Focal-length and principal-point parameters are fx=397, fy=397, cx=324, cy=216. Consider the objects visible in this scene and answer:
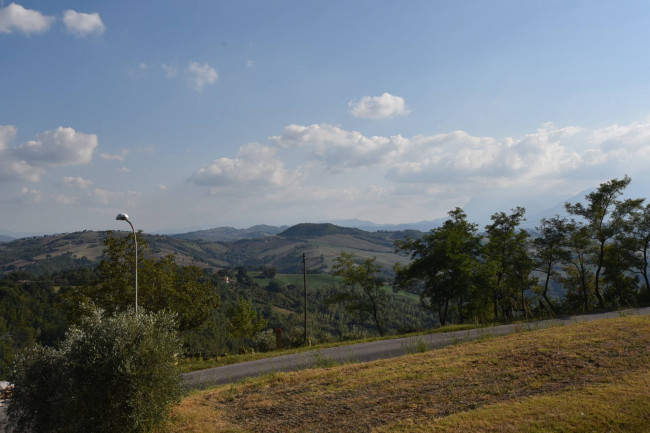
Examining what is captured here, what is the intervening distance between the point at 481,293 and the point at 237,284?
151 metres

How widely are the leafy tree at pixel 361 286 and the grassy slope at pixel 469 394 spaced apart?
1157 inches

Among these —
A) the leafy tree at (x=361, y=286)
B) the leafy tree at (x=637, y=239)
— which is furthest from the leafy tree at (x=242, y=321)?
the leafy tree at (x=637, y=239)

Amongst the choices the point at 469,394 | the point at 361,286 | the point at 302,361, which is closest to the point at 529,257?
the point at 361,286

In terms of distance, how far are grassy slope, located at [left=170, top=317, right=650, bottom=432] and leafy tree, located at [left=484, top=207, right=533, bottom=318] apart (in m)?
25.8

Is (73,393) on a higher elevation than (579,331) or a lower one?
higher

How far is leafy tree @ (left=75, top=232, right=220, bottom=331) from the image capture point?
25.0 m

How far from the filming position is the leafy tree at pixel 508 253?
122ft

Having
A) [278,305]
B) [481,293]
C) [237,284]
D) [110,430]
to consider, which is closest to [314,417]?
[110,430]

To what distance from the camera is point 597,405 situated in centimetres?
659

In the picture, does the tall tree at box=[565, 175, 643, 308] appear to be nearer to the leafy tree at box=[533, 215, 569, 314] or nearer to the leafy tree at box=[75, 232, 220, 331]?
the leafy tree at box=[533, 215, 569, 314]

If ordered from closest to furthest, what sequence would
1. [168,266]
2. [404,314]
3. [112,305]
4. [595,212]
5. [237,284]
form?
1. [112,305]
2. [168,266]
3. [595,212]
4. [404,314]
5. [237,284]

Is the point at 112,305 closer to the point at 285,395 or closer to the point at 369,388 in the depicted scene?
the point at 285,395

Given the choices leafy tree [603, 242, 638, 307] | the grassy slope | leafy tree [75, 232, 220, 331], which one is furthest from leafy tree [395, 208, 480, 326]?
the grassy slope

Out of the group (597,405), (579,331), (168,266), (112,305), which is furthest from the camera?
(168,266)
